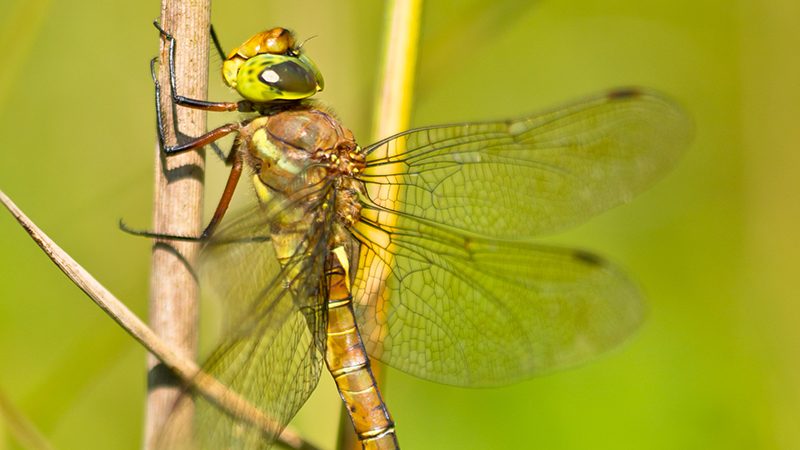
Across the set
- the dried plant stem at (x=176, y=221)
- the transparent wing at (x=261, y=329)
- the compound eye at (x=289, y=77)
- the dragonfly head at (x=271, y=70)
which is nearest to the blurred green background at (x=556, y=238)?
the dragonfly head at (x=271, y=70)

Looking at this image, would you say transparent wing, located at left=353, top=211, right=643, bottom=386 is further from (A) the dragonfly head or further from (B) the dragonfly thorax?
(A) the dragonfly head

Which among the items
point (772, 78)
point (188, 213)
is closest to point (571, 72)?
point (772, 78)

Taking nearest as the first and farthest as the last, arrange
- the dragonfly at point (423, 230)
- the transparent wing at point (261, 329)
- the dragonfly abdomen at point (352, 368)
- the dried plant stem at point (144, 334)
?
the dried plant stem at point (144, 334) → the transparent wing at point (261, 329) → the dragonfly at point (423, 230) → the dragonfly abdomen at point (352, 368)

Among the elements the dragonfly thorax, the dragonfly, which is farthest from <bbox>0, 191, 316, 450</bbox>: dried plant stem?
the dragonfly thorax

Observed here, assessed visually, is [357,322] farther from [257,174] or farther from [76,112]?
[76,112]

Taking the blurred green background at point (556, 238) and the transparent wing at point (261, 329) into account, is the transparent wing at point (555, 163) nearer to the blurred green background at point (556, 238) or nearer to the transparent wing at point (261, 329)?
the blurred green background at point (556, 238)

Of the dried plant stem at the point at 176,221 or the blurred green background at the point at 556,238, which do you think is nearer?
the dried plant stem at the point at 176,221
